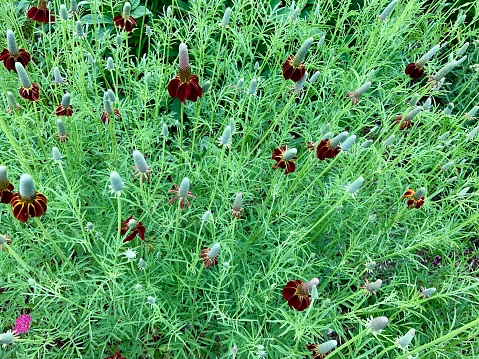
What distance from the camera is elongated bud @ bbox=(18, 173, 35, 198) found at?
1520mm

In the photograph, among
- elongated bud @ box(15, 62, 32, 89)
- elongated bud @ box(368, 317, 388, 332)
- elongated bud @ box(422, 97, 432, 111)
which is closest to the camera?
elongated bud @ box(368, 317, 388, 332)

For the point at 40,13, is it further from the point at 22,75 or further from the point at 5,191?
the point at 5,191

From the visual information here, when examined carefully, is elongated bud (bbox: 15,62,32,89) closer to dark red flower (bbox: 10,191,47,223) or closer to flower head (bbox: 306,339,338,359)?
dark red flower (bbox: 10,191,47,223)

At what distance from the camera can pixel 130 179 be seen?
2.64 meters

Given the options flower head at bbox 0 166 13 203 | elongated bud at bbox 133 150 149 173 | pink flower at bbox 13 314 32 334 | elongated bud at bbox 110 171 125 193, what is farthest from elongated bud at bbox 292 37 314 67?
pink flower at bbox 13 314 32 334

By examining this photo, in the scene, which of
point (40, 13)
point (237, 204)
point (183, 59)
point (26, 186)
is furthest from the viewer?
point (40, 13)

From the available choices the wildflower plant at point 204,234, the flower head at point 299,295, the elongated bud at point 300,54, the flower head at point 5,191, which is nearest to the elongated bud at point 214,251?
the wildflower plant at point 204,234

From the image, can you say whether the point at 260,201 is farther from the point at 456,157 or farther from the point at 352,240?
the point at 456,157

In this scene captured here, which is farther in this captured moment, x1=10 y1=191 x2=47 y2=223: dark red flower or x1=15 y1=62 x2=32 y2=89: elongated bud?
x1=15 y1=62 x2=32 y2=89: elongated bud

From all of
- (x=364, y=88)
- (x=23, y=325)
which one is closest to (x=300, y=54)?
(x=364, y=88)

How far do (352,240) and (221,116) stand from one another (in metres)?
1.31

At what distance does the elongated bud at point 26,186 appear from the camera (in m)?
1.52

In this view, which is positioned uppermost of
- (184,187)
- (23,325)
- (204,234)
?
(184,187)

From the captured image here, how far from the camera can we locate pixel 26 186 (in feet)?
5.06
